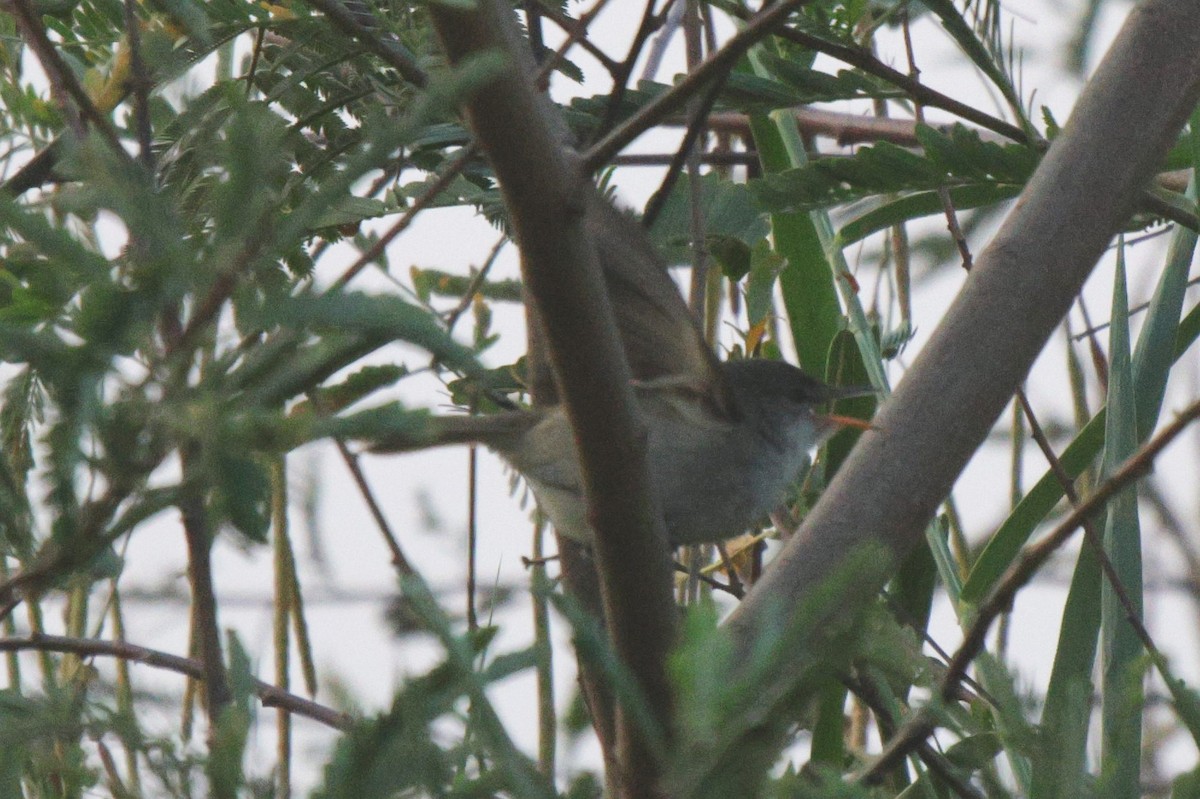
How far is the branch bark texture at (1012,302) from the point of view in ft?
6.97

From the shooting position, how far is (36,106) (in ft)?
6.61

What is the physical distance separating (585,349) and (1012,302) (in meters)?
0.99

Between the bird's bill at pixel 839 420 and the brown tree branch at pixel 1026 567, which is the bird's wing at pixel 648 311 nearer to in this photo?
the bird's bill at pixel 839 420

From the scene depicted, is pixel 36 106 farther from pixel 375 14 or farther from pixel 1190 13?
pixel 1190 13

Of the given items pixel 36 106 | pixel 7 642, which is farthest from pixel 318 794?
pixel 36 106

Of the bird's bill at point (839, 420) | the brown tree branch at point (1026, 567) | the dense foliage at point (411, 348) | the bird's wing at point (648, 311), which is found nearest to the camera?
the dense foliage at point (411, 348)

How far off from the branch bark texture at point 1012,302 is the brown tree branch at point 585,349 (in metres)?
0.44

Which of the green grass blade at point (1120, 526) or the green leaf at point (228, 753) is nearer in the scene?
the green leaf at point (228, 753)

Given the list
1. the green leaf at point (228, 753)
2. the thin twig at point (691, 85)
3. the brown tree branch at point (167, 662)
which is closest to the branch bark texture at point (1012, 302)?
the brown tree branch at point (167, 662)

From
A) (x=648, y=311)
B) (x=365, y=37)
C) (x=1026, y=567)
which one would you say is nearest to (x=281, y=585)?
(x=648, y=311)

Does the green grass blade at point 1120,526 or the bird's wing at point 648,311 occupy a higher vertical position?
the bird's wing at point 648,311

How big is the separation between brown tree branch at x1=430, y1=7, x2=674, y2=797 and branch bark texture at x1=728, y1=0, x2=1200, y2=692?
44 cm

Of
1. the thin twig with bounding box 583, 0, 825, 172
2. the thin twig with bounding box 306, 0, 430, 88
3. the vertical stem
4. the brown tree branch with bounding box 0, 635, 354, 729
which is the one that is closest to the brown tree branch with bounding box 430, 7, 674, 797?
the thin twig with bounding box 583, 0, 825, 172

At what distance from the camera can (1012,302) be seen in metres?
2.20
